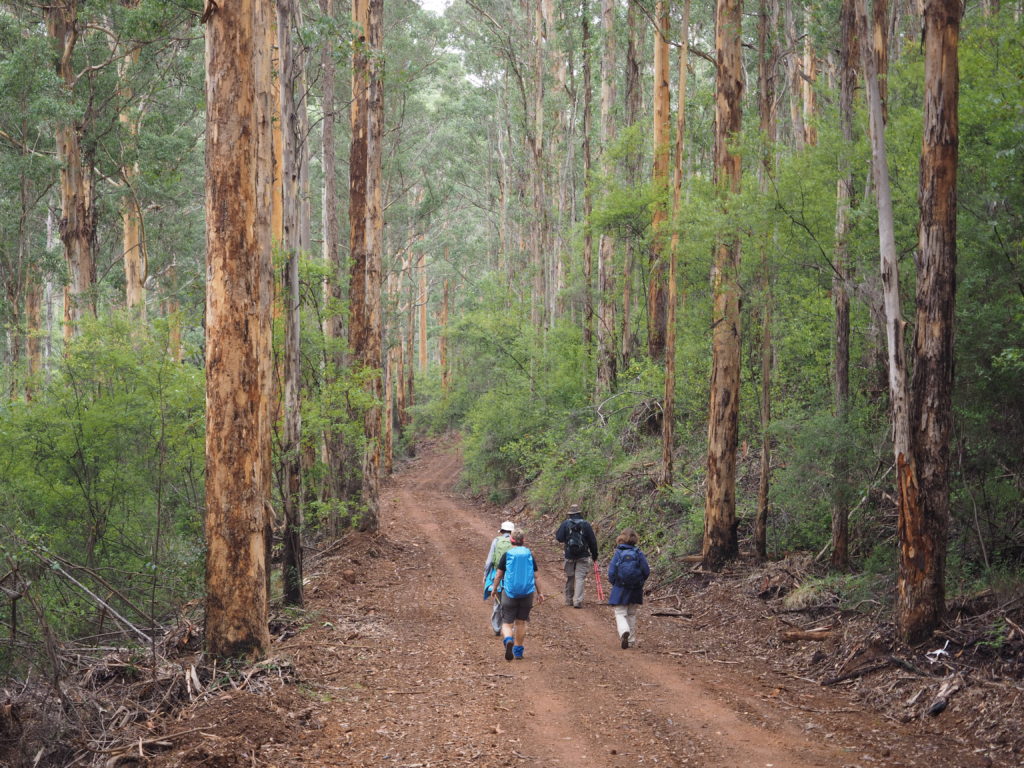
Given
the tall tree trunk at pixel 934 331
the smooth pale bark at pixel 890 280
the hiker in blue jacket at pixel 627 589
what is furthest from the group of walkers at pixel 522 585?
the smooth pale bark at pixel 890 280

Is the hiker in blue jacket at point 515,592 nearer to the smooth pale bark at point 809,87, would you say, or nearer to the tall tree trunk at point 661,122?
the tall tree trunk at point 661,122

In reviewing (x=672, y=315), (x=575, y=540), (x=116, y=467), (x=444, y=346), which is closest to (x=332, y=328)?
(x=116, y=467)

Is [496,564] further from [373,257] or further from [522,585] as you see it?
[373,257]

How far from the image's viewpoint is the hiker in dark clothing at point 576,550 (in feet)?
38.3

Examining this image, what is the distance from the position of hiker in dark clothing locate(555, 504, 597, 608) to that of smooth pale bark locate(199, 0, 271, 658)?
5.14 m

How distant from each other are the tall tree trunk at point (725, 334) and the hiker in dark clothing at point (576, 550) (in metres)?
2.14

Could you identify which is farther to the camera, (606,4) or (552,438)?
(606,4)

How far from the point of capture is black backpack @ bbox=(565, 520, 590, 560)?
38.2 ft

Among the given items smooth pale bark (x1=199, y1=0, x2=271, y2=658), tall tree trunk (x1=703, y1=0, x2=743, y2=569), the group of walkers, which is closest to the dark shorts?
the group of walkers

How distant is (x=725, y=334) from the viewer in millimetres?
12477

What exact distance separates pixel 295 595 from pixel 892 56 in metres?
13.9

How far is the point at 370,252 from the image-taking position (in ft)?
56.3

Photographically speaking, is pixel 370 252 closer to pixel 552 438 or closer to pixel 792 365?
pixel 552 438

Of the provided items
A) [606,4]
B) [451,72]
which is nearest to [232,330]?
[606,4]
